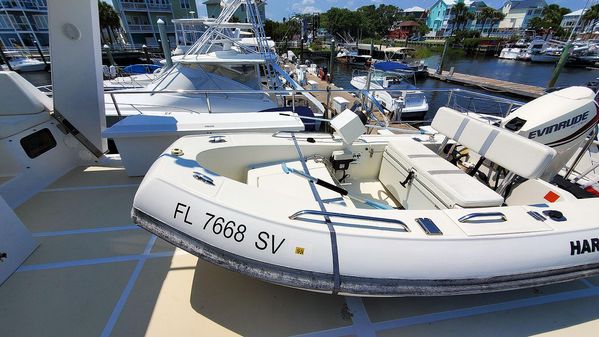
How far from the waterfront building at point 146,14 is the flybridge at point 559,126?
32.2 meters

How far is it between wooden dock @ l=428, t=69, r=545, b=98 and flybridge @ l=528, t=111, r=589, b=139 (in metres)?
11.2

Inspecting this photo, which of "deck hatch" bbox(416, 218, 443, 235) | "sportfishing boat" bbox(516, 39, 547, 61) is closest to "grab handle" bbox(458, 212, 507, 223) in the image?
"deck hatch" bbox(416, 218, 443, 235)

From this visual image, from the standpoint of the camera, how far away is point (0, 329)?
158 centimetres

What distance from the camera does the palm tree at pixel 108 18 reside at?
85.8ft

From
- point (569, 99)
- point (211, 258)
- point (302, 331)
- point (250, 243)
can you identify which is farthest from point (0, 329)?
point (569, 99)

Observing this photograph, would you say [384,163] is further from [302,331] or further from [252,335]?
[252,335]

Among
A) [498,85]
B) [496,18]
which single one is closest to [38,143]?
[498,85]

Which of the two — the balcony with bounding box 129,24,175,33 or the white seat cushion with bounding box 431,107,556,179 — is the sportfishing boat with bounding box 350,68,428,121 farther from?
the balcony with bounding box 129,24,175,33

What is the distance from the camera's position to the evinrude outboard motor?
2.32m

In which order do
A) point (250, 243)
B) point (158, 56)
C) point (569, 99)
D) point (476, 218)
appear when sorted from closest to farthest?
point (250, 243)
point (476, 218)
point (569, 99)
point (158, 56)

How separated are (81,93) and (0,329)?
2.61 metres

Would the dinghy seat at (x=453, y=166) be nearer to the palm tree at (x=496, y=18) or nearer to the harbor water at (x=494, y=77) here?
the harbor water at (x=494, y=77)

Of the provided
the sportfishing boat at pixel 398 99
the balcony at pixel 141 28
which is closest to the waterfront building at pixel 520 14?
the sportfishing boat at pixel 398 99

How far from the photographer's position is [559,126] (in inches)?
91.9
